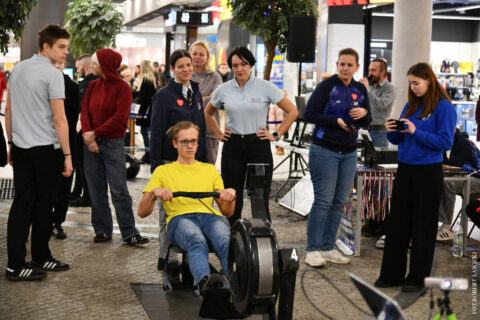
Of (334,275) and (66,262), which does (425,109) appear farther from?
(66,262)

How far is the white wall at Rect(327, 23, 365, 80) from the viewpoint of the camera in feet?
46.9

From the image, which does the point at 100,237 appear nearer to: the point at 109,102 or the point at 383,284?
the point at 109,102

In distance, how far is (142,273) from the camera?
4699 millimetres

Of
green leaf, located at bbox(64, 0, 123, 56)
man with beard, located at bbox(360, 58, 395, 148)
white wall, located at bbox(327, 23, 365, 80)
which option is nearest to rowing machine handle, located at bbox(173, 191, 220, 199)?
man with beard, located at bbox(360, 58, 395, 148)

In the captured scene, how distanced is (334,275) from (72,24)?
10.5m

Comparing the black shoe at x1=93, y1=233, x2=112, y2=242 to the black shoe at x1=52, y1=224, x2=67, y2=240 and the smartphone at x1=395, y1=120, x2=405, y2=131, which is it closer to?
the black shoe at x1=52, y1=224, x2=67, y2=240

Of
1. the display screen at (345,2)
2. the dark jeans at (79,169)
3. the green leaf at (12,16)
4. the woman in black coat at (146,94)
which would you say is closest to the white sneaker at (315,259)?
the dark jeans at (79,169)

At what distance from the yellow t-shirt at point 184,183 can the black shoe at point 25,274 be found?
1.08m

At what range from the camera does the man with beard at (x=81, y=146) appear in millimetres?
6489

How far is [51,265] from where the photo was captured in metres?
4.68

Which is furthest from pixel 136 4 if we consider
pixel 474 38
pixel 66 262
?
pixel 66 262

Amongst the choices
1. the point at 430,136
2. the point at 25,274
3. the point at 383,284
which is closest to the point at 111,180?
the point at 25,274

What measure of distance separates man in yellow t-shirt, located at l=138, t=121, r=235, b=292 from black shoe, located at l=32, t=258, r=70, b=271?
1.15 m

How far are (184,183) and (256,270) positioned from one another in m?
1.22
